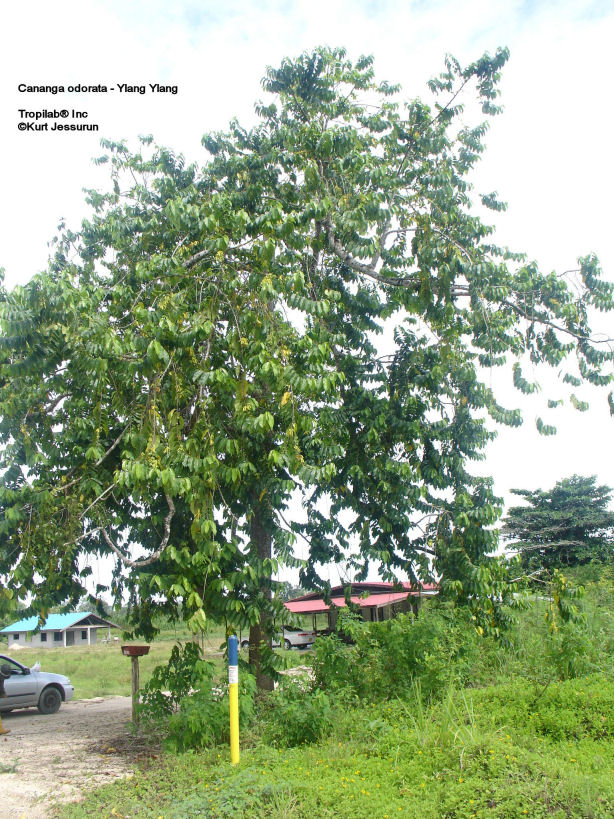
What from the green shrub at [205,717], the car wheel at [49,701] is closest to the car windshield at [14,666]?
the car wheel at [49,701]

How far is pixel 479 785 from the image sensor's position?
15.9 feet

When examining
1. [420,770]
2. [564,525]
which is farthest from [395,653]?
[564,525]

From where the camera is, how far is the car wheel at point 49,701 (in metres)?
13.0

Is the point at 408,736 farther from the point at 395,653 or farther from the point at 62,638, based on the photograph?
the point at 62,638

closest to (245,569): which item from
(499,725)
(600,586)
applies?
(499,725)

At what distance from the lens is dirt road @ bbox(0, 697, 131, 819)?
6219mm

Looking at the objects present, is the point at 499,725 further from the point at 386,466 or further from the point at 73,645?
the point at 73,645

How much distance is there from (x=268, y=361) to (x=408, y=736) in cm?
423

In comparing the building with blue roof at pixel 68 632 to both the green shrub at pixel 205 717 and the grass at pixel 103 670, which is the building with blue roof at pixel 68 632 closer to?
the grass at pixel 103 670

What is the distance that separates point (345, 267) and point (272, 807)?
27.1 feet

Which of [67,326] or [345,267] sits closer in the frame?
[67,326]

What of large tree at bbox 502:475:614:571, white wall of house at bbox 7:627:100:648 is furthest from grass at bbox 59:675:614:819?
white wall of house at bbox 7:627:100:648

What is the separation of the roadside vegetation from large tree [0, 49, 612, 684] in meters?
1.02

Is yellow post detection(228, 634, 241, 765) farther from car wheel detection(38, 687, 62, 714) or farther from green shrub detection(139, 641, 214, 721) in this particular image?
car wheel detection(38, 687, 62, 714)
